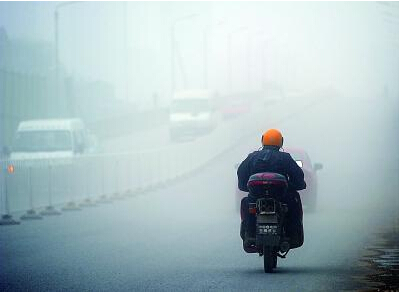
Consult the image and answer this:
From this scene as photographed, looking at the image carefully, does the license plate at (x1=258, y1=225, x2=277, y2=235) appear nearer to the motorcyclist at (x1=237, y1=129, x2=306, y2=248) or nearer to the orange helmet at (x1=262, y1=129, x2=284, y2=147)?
the motorcyclist at (x1=237, y1=129, x2=306, y2=248)

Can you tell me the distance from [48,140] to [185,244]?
19.1m

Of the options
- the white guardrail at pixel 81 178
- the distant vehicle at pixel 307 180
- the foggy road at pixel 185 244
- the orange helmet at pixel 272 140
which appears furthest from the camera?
the white guardrail at pixel 81 178

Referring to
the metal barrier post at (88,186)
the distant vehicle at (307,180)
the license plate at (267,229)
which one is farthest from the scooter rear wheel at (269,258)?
the metal barrier post at (88,186)

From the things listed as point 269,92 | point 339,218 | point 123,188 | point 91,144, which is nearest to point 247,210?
point 339,218

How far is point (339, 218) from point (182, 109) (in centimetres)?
4014

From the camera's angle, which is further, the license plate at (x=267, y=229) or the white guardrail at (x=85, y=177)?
the white guardrail at (x=85, y=177)

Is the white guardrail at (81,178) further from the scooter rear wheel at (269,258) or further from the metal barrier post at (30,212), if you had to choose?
the scooter rear wheel at (269,258)

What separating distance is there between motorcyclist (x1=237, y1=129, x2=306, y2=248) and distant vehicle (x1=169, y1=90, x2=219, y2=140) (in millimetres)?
49685

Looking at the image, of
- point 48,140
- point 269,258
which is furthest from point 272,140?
point 48,140

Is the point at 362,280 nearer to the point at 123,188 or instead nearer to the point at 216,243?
the point at 216,243

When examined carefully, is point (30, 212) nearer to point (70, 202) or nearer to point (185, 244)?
point (70, 202)

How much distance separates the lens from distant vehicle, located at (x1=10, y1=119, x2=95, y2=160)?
36.2m

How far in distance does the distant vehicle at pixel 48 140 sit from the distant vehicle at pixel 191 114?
85.2 ft

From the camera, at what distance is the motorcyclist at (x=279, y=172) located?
43.0ft
